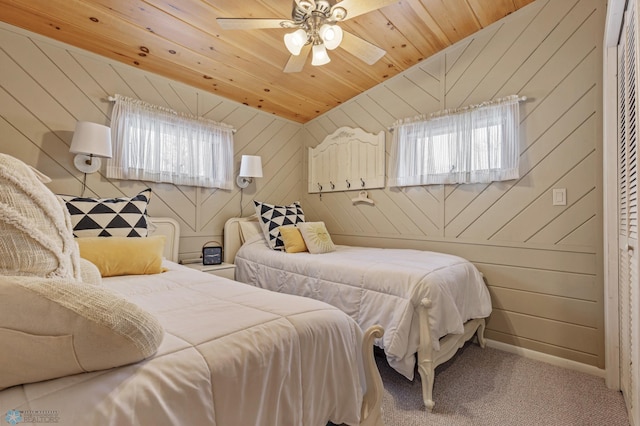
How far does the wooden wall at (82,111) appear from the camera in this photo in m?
2.06

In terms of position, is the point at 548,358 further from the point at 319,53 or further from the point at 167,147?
the point at 167,147

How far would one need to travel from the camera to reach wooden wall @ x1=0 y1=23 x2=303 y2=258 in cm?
206

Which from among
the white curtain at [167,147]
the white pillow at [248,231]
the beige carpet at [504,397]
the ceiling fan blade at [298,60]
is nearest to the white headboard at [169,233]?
the white curtain at [167,147]

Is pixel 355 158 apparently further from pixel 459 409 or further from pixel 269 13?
pixel 459 409

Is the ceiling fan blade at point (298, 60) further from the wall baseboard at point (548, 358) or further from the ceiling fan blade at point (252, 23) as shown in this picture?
the wall baseboard at point (548, 358)

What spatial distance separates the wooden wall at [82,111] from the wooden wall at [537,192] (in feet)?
6.68

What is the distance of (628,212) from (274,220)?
2.54 metres

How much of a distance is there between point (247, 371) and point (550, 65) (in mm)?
2890

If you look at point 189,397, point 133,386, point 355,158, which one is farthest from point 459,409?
point 355,158

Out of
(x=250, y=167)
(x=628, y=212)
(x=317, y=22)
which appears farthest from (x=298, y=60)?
(x=628, y=212)

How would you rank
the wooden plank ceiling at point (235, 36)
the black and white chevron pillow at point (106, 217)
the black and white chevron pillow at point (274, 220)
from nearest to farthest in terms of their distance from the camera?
the black and white chevron pillow at point (106, 217) → the wooden plank ceiling at point (235, 36) → the black and white chevron pillow at point (274, 220)

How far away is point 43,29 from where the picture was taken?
2090 mm

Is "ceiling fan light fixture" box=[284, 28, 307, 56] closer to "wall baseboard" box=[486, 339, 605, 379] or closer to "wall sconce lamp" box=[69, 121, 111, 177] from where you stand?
"wall sconce lamp" box=[69, 121, 111, 177]

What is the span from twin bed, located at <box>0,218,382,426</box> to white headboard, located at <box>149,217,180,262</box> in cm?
120
